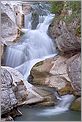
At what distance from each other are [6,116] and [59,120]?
647 millimetres

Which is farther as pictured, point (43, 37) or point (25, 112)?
point (43, 37)

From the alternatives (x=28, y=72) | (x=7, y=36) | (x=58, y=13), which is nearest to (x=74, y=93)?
(x=28, y=72)

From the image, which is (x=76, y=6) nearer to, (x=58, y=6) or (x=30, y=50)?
(x=58, y=6)

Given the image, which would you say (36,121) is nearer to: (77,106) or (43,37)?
(77,106)

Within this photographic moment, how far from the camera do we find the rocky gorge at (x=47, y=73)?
3.08 metres

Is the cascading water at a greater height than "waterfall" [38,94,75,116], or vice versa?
the cascading water

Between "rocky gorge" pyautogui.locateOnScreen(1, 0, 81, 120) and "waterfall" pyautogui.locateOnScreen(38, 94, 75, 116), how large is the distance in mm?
52

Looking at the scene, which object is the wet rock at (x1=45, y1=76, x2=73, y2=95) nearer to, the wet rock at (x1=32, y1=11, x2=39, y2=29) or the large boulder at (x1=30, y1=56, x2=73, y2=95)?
the large boulder at (x1=30, y1=56, x2=73, y2=95)

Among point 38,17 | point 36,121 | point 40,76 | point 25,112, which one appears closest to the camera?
point 36,121

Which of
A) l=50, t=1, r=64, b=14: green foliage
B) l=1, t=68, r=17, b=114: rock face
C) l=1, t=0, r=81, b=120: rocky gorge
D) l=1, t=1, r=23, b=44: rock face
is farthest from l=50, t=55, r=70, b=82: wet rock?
l=1, t=68, r=17, b=114: rock face

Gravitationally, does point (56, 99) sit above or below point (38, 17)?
below

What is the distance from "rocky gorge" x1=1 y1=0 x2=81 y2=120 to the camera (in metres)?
3.08

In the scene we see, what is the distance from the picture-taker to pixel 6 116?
9.59 feet

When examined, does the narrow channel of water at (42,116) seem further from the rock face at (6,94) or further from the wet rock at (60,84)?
the wet rock at (60,84)
